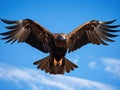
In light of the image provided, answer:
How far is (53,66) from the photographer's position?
12.6 m

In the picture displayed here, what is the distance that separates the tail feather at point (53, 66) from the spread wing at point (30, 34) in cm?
Result: 40

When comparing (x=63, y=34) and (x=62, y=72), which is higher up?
(x=63, y=34)

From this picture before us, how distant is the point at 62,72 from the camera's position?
A: 12562 millimetres

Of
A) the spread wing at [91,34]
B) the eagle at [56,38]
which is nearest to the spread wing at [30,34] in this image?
the eagle at [56,38]

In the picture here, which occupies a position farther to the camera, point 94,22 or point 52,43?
point 94,22

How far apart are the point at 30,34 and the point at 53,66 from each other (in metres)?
1.48

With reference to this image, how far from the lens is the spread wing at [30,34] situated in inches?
494

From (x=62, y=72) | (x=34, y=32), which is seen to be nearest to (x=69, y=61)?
(x=62, y=72)

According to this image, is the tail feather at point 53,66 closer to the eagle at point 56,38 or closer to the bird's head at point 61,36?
the eagle at point 56,38

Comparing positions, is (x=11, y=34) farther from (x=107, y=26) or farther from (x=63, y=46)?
(x=107, y=26)

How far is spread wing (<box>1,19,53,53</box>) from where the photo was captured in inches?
494

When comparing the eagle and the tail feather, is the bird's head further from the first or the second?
the tail feather

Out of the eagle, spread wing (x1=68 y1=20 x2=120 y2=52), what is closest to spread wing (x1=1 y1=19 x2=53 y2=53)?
the eagle

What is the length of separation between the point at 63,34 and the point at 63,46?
43 cm
